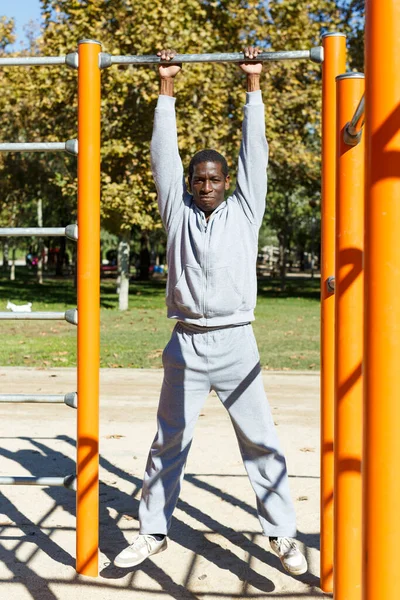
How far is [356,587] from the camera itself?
2.68 m

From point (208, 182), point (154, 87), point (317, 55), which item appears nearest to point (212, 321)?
point (208, 182)

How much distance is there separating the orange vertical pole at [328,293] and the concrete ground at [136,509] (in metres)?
0.25

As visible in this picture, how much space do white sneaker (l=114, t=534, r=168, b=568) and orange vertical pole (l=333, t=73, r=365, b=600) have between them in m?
0.91

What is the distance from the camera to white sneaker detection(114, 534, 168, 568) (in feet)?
10.6

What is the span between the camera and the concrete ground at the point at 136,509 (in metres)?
3.21

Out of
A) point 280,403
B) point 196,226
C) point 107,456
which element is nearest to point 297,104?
point 280,403

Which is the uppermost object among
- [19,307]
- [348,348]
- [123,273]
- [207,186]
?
[207,186]

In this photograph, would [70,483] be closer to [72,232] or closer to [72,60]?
[72,232]

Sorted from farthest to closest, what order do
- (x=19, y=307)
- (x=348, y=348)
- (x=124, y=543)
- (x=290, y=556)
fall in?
(x=19, y=307)
(x=124, y=543)
(x=290, y=556)
(x=348, y=348)

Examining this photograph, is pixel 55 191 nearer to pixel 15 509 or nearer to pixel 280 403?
pixel 280 403

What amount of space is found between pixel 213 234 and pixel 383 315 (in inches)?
68.0

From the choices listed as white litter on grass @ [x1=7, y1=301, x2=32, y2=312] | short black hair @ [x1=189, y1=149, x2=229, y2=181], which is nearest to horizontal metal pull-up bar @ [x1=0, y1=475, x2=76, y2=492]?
short black hair @ [x1=189, y1=149, x2=229, y2=181]

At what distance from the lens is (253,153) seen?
128 inches

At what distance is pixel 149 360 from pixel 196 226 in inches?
283
